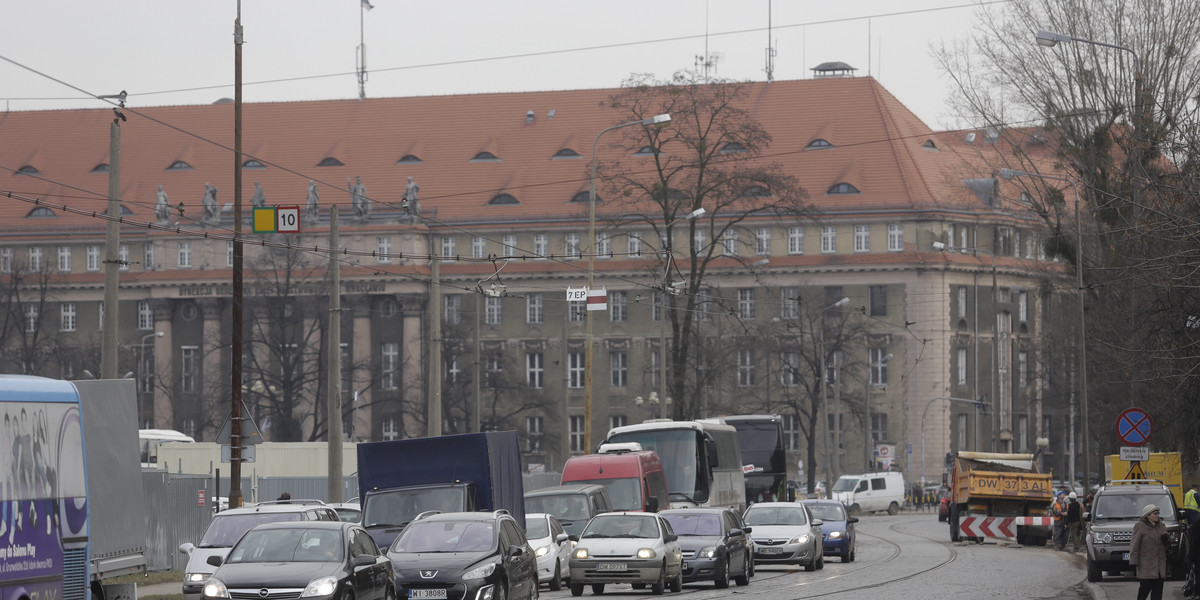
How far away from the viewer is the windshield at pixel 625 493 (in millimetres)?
37062

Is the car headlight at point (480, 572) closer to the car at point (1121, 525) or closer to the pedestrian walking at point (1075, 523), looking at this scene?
the car at point (1121, 525)

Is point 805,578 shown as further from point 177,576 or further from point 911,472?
point 911,472

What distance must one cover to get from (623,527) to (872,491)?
60.9 metres

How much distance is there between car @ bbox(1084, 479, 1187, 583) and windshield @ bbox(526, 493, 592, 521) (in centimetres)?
880

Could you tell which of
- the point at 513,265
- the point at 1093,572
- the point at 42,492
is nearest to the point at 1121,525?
the point at 1093,572

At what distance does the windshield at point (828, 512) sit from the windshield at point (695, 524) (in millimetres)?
9142

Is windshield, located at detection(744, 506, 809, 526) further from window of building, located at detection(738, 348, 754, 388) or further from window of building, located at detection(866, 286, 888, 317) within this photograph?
window of building, located at detection(866, 286, 888, 317)

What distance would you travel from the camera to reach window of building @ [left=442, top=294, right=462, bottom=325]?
105 m

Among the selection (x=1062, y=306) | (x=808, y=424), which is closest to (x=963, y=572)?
(x=1062, y=306)

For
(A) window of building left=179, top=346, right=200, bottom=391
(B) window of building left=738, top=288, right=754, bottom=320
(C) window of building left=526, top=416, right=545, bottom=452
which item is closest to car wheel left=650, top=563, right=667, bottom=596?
(C) window of building left=526, top=416, right=545, bottom=452

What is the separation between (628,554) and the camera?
27.8 metres

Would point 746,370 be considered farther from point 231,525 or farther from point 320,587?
point 320,587

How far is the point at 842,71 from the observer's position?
115 m

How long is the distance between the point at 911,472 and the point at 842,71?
27.6 metres
